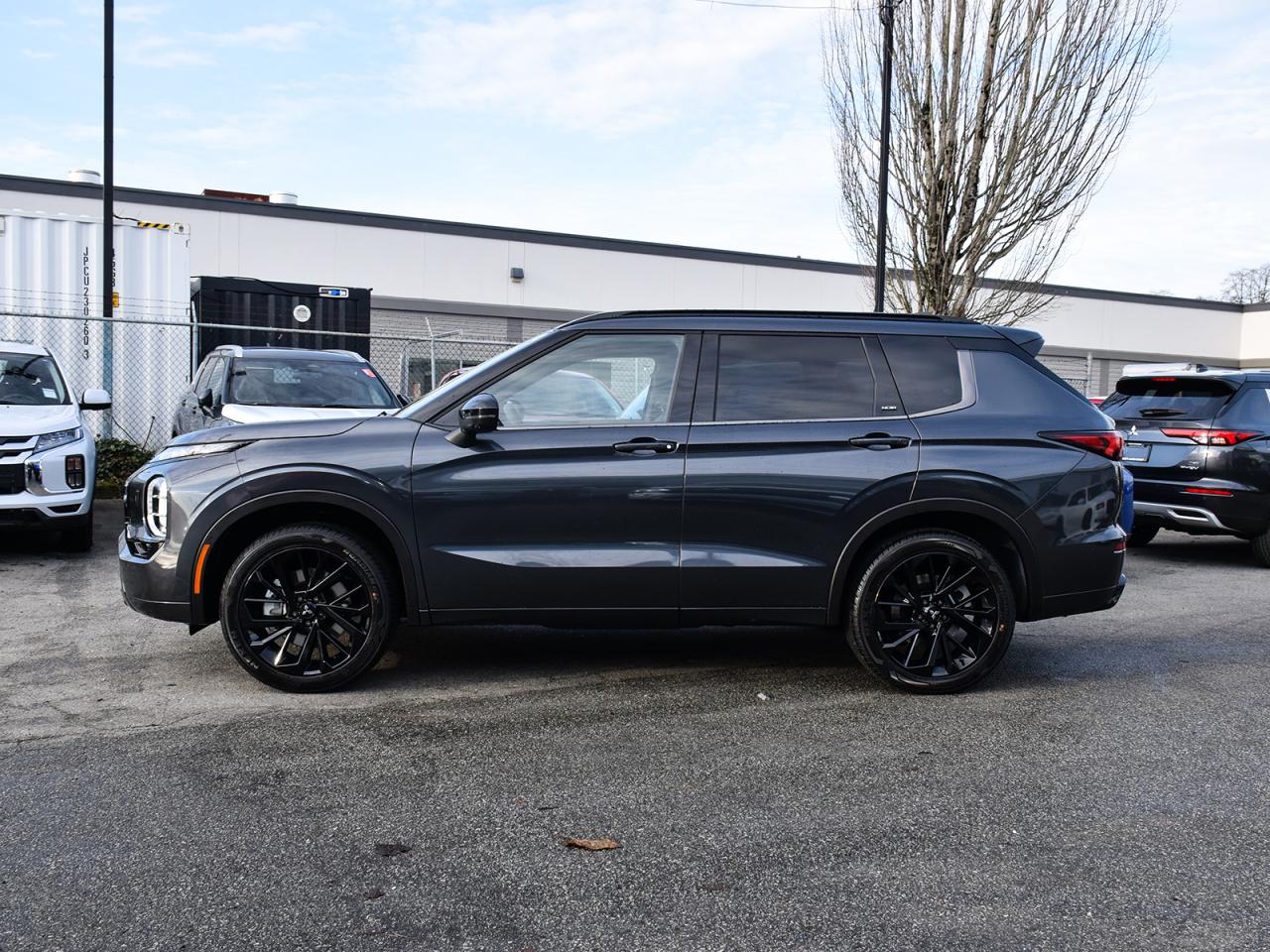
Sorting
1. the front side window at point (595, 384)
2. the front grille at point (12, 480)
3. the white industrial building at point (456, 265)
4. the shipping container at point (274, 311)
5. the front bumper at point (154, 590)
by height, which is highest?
the white industrial building at point (456, 265)

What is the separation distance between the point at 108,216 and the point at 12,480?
556 cm

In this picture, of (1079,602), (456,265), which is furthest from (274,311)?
(1079,602)

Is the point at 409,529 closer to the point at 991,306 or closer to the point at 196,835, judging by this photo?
the point at 196,835

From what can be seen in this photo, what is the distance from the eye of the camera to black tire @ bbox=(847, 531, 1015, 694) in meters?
5.17

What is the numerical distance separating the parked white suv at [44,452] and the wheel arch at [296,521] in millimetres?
4227

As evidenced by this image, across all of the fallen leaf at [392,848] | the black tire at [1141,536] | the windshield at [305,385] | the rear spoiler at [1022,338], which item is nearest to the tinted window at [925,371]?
the rear spoiler at [1022,338]

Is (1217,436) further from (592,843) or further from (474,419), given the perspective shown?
(592,843)

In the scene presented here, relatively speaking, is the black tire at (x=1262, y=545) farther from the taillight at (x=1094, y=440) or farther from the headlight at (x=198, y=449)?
the headlight at (x=198, y=449)

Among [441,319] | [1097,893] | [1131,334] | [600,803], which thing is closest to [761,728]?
[600,803]

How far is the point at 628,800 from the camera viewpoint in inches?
151

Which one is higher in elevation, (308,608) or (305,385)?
(305,385)

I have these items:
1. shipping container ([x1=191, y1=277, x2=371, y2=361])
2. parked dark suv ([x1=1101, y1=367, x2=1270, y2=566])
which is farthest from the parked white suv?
parked dark suv ([x1=1101, y1=367, x2=1270, y2=566])

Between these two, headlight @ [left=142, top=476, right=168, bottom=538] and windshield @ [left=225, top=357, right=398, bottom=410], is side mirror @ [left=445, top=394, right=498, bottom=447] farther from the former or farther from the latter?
windshield @ [left=225, top=357, right=398, bottom=410]

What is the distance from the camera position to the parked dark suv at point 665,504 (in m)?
5.00
